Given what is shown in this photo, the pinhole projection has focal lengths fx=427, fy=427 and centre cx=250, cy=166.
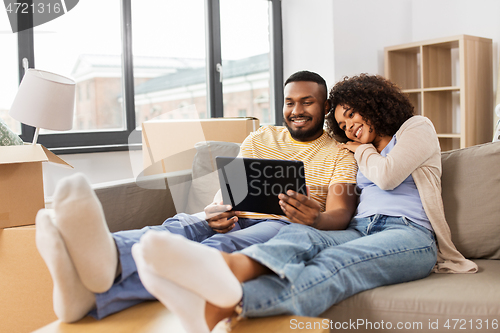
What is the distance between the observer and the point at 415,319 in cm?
101

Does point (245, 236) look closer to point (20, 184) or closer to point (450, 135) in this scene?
point (20, 184)

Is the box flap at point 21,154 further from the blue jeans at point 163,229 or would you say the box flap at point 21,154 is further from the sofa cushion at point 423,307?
the sofa cushion at point 423,307

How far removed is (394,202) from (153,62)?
6.65 feet

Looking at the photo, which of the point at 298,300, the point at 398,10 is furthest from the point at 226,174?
the point at 398,10

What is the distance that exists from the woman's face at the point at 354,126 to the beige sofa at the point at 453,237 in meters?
0.26

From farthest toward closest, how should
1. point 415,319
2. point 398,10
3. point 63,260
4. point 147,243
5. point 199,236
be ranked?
point 398,10
point 199,236
point 415,319
point 63,260
point 147,243

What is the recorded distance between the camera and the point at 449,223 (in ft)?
4.44

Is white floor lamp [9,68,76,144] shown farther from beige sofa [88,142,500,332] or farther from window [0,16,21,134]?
window [0,16,21,134]

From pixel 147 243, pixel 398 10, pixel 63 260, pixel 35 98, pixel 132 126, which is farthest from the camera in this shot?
pixel 398 10

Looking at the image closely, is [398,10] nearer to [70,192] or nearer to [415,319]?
[415,319]

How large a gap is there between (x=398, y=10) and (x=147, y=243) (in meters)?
3.30

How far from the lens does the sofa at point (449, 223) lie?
1.01 m

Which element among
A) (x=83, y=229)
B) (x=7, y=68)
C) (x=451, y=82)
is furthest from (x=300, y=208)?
(x=451, y=82)

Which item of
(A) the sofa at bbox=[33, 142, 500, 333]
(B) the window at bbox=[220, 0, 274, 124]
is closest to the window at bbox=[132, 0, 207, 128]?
(B) the window at bbox=[220, 0, 274, 124]
